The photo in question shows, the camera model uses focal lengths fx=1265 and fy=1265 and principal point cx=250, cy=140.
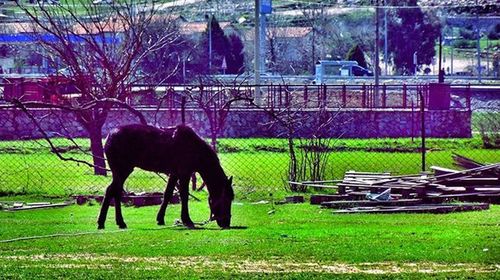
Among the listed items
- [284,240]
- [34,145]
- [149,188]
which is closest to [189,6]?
[34,145]

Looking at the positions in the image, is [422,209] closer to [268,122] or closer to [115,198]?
[115,198]

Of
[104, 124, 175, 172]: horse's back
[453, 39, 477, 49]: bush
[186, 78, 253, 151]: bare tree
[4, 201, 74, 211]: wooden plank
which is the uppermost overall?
[453, 39, 477, 49]: bush

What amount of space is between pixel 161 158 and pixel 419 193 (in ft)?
19.8

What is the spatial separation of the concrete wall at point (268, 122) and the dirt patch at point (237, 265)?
65.3ft

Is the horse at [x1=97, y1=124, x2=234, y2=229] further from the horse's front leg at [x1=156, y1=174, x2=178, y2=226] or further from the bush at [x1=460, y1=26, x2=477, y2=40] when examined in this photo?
the bush at [x1=460, y1=26, x2=477, y2=40]

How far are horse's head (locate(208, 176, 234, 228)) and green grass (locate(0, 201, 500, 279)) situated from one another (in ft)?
1.37

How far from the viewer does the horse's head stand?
2031 centimetres

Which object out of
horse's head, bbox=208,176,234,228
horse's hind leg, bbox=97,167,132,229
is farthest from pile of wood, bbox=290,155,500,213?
horse's hind leg, bbox=97,167,132,229

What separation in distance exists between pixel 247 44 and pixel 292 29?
7859 millimetres

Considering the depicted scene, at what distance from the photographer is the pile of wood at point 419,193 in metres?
23.2

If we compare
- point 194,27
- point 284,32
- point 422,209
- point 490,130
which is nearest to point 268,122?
point 490,130

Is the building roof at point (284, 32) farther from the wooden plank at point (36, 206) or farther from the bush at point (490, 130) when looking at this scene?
the wooden plank at point (36, 206)

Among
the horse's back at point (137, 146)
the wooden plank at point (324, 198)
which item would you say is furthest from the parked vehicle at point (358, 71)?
the horse's back at point (137, 146)

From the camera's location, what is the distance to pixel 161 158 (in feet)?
66.7
